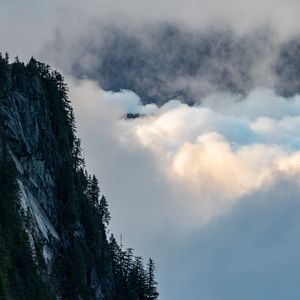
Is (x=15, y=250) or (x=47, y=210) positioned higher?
(x=47, y=210)

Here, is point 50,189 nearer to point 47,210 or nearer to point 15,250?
point 47,210

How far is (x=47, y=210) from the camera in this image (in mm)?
89312

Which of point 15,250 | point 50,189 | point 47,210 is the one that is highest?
point 50,189

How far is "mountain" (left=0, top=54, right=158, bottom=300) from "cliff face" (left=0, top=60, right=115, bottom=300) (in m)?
0.14

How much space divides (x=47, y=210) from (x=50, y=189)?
3958 millimetres

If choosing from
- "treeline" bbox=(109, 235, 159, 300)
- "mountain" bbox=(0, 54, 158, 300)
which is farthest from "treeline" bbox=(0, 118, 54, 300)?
"treeline" bbox=(109, 235, 159, 300)

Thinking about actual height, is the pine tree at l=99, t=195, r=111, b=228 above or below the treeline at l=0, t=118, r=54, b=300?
above

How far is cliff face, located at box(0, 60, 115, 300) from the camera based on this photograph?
80750mm

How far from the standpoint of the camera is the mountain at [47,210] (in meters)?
68.4

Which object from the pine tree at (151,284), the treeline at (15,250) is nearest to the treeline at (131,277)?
the pine tree at (151,284)

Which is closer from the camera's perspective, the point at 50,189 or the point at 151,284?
the point at 50,189

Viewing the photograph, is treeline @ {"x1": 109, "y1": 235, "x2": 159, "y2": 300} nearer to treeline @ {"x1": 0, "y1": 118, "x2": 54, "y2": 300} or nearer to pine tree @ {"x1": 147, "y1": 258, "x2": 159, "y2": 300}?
pine tree @ {"x1": 147, "y1": 258, "x2": 159, "y2": 300}

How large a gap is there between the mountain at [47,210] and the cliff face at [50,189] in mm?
139

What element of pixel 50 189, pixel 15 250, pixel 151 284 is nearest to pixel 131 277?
pixel 151 284
